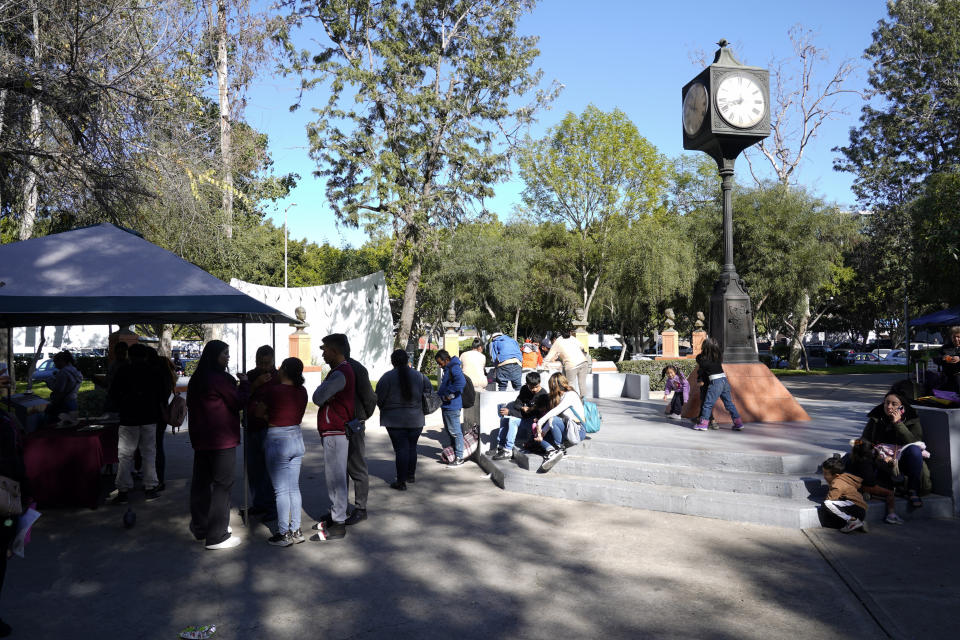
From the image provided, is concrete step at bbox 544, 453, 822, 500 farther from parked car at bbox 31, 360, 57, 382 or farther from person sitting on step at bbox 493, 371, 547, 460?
parked car at bbox 31, 360, 57, 382

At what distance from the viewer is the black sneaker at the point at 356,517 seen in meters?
6.67

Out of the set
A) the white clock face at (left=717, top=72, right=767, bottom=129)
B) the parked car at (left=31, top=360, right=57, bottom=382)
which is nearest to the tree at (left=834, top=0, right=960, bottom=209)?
the white clock face at (left=717, top=72, right=767, bottom=129)

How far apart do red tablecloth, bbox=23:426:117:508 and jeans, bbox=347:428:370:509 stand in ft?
8.94

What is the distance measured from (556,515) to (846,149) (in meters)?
34.4

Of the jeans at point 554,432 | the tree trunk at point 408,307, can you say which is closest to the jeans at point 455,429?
the jeans at point 554,432

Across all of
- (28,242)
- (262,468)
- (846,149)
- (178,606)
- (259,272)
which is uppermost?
(846,149)

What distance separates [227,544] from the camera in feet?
19.7

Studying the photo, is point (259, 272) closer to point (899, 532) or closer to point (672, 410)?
point (672, 410)

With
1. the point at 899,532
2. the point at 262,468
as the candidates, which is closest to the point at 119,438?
the point at 262,468

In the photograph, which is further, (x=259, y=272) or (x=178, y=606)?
(x=259, y=272)

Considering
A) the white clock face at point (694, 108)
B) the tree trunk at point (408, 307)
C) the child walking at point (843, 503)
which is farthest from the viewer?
the tree trunk at point (408, 307)

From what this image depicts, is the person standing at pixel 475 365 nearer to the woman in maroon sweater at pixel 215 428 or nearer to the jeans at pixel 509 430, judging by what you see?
the jeans at pixel 509 430

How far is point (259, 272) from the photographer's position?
33.2 m

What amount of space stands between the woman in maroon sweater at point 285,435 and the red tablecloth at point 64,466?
2.54m
